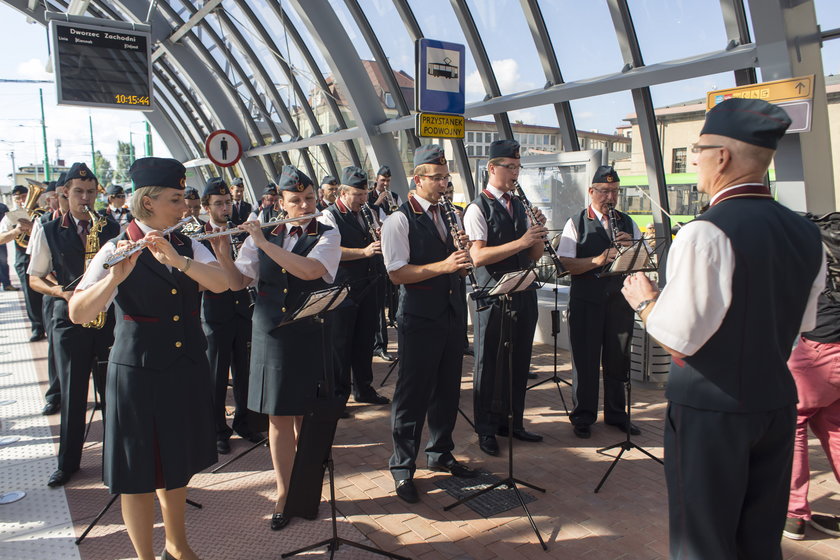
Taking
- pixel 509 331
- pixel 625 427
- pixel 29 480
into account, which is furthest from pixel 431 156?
pixel 29 480

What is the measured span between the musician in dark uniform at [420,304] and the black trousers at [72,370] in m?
2.20

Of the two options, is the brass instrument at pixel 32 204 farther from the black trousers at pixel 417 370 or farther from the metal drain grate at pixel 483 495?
the metal drain grate at pixel 483 495

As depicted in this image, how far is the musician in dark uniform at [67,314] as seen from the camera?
4.24 m

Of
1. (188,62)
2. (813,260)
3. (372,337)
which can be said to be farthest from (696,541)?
(188,62)

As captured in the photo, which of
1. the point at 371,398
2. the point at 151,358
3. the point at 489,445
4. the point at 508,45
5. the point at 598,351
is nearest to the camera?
the point at 151,358

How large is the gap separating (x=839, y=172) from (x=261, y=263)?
5.95 meters

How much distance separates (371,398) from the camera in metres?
5.97

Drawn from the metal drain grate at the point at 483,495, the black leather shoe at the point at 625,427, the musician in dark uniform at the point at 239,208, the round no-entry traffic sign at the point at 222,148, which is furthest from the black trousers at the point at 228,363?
the musician in dark uniform at the point at 239,208

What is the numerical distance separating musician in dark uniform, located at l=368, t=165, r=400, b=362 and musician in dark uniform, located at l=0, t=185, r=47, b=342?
410cm

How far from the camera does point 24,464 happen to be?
4582 millimetres

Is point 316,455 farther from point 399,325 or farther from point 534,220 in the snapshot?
point 534,220

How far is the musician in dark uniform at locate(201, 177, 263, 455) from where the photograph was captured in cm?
484

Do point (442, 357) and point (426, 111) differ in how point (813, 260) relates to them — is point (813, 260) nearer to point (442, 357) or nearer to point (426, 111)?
point (442, 357)

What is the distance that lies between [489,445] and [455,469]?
0.50m
